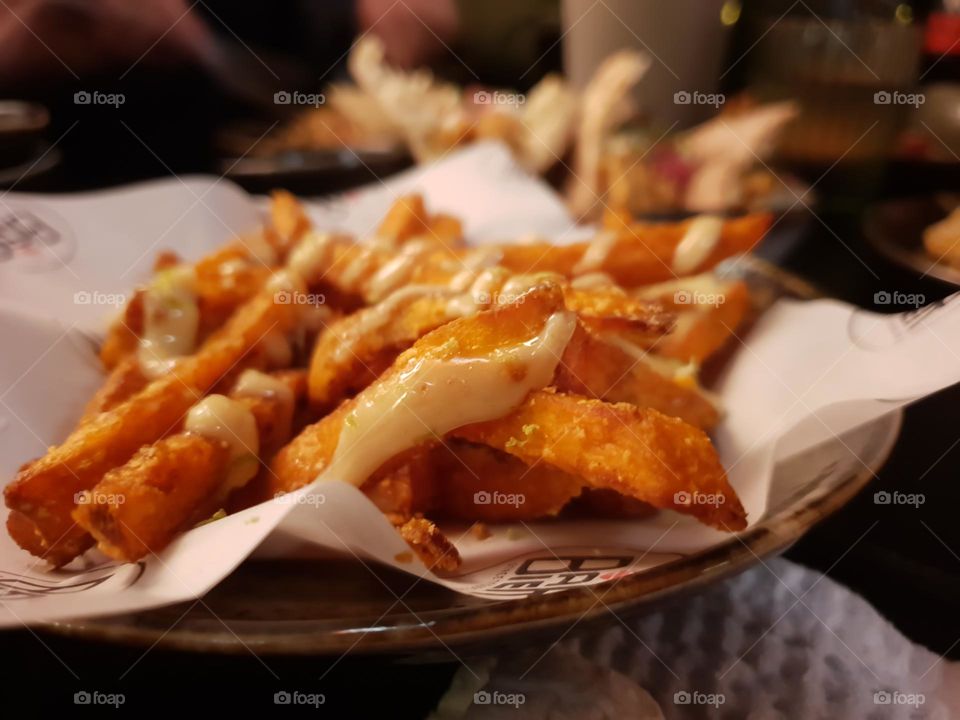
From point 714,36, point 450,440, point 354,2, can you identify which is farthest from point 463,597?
point 354,2

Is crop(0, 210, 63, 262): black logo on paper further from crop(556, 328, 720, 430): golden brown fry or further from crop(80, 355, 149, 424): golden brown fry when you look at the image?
crop(556, 328, 720, 430): golden brown fry

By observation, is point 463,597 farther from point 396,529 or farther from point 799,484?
point 799,484

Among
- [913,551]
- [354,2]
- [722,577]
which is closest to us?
[722,577]

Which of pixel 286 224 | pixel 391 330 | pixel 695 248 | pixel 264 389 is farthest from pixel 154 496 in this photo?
pixel 695 248

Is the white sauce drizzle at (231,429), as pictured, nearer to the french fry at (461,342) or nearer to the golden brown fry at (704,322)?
the french fry at (461,342)

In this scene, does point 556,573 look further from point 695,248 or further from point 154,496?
point 695,248
